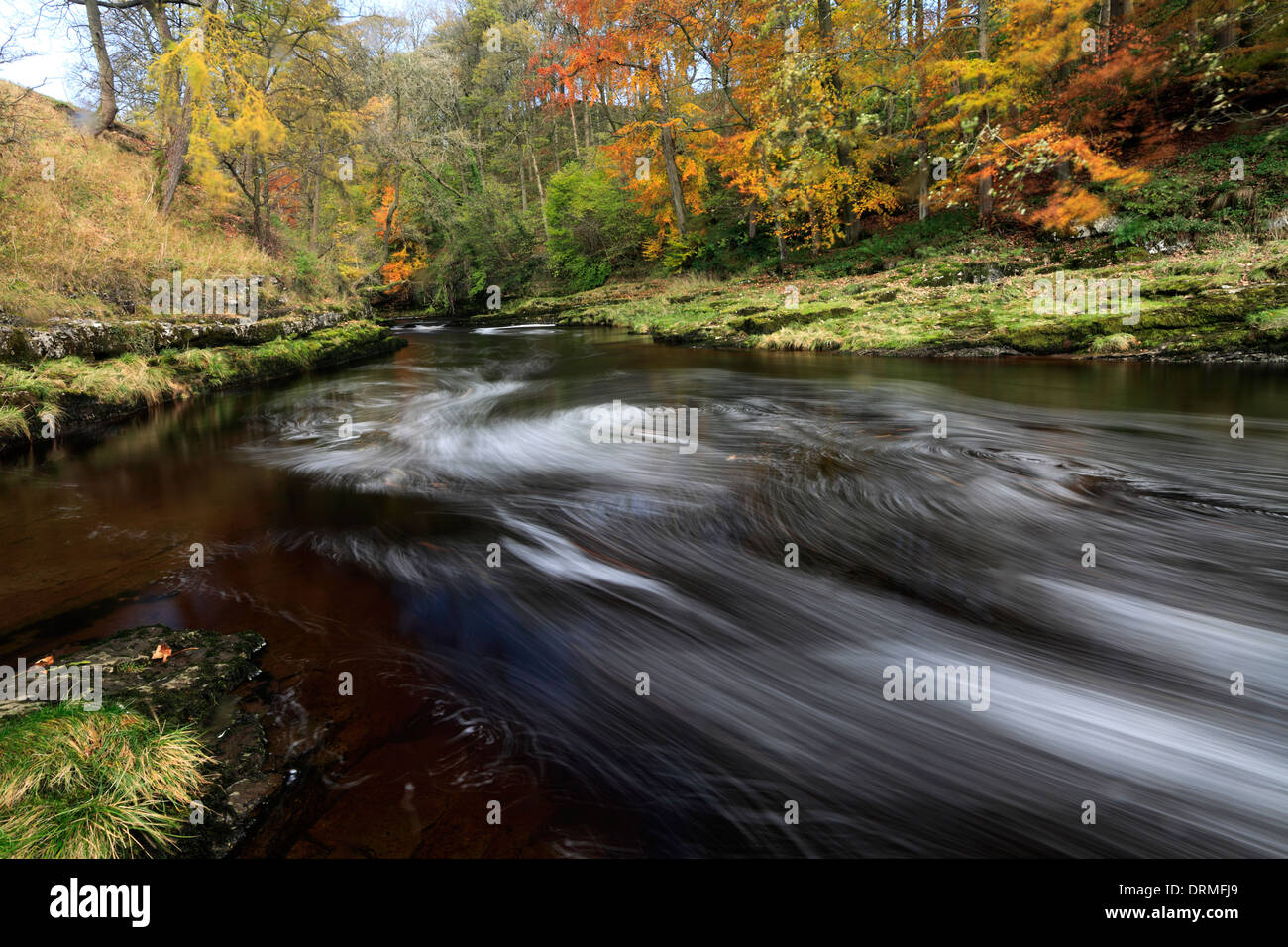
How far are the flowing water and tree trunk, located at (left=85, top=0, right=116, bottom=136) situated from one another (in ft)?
45.3

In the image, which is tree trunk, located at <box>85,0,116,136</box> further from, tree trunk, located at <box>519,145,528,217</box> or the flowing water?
tree trunk, located at <box>519,145,528,217</box>

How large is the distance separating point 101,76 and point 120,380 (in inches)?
480

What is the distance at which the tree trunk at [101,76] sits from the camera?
1412 centimetres

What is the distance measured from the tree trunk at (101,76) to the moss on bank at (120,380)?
8698 mm

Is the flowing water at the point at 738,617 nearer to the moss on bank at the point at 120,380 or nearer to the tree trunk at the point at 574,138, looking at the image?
the moss on bank at the point at 120,380

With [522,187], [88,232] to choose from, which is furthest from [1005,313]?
[522,187]

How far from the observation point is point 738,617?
3.50 meters

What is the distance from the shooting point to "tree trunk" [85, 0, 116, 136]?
556 inches

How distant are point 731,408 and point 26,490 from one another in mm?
8434

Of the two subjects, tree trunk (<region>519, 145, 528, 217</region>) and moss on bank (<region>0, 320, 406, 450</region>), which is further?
tree trunk (<region>519, 145, 528, 217</region>)

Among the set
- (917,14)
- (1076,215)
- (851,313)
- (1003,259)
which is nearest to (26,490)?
(851,313)

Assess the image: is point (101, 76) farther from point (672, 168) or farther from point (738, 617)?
point (738, 617)

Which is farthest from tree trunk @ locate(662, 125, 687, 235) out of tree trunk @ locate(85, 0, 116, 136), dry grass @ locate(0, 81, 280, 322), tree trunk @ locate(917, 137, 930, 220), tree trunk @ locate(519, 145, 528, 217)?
tree trunk @ locate(85, 0, 116, 136)

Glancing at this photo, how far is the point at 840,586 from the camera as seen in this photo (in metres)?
3.77
